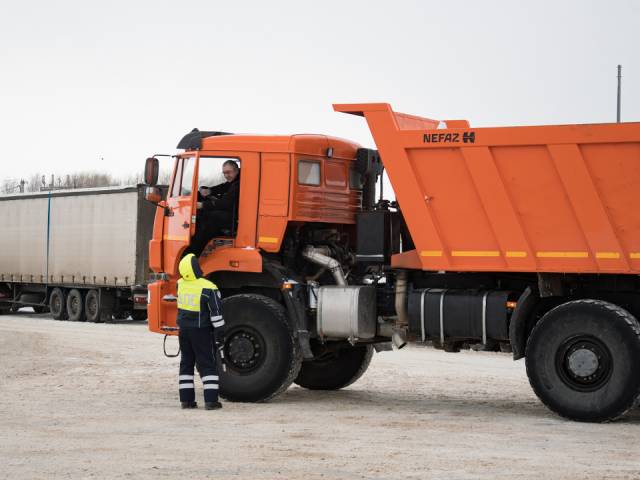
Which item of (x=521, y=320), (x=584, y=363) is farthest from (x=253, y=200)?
(x=584, y=363)

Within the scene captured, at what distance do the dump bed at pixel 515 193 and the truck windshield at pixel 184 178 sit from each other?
2.03 meters

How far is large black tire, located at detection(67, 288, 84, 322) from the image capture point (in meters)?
25.5

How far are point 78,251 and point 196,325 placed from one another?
652 inches

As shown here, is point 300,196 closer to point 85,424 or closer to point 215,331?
point 215,331

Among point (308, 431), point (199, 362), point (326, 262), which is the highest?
point (326, 262)

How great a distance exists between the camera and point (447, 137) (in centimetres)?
920

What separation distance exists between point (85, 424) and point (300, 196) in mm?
3524

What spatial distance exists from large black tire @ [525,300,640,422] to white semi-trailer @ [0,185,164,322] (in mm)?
16215

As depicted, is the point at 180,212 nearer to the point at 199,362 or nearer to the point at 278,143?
the point at 278,143

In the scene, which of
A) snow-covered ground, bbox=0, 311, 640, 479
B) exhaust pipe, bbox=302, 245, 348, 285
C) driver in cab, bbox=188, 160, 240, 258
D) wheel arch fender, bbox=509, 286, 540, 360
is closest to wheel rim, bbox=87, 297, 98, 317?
snow-covered ground, bbox=0, 311, 640, 479

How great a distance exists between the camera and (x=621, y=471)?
20.8 feet

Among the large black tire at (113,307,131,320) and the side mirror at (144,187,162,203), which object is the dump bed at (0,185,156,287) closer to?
the large black tire at (113,307,131,320)

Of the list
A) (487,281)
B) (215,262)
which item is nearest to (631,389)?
(487,281)

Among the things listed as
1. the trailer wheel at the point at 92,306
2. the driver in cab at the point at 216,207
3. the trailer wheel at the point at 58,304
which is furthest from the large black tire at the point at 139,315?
the driver in cab at the point at 216,207
